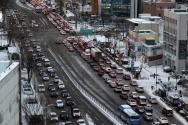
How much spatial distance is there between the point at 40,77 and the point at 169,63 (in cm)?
1254

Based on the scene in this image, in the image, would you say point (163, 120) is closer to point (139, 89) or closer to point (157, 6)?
point (139, 89)

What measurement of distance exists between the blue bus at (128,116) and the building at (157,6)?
46.6 metres

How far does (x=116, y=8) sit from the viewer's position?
86938mm

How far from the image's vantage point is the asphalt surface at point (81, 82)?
121 feet

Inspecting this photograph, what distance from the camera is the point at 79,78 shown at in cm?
4706

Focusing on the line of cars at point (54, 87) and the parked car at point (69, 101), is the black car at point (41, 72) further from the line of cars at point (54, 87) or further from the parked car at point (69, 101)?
the parked car at point (69, 101)

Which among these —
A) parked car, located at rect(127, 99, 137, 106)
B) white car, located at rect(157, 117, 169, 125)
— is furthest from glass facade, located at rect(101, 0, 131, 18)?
white car, located at rect(157, 117, 169, 125)

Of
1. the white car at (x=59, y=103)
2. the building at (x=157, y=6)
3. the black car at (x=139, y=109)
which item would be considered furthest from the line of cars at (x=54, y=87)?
the building at (x=157, y=6)

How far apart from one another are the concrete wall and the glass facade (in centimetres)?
6327

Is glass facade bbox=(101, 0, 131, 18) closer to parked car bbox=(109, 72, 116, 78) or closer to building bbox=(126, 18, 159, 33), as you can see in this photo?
building bbox=(126, 18, 159, 33)

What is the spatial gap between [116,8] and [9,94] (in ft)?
218

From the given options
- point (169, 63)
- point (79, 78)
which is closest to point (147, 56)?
point (169, 63)

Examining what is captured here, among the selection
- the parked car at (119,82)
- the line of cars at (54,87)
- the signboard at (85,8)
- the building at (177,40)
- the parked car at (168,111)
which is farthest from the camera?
the signboard at (85,8)

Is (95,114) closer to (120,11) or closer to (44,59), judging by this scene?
(44,59)
